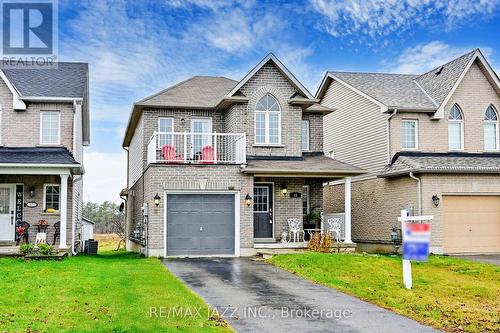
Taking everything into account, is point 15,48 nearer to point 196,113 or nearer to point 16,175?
point 16,175

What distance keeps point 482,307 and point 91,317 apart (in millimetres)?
7633

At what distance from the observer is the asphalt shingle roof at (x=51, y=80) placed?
77.4ft

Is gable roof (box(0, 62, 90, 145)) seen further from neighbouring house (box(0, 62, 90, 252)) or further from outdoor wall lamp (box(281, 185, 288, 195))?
outdoor wall lamp (box(281, 185, 288, 195))

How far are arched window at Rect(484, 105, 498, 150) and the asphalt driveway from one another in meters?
13.9

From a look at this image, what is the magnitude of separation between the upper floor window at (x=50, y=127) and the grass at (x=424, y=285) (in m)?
9.81

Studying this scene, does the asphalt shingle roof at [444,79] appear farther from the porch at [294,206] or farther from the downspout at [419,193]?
the porch at [294,206]

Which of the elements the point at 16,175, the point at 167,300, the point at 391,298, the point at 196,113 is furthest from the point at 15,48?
the point at 391,298

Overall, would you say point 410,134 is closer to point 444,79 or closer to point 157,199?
point 444,79

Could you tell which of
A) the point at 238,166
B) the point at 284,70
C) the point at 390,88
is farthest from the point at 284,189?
the point at 390,88

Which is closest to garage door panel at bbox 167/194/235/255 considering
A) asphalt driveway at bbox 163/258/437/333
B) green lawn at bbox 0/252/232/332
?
asphalt driveway at bbox 163/258/437/333

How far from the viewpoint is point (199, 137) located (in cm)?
2511

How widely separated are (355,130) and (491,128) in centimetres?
605

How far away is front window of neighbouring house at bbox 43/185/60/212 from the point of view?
23.2 meters

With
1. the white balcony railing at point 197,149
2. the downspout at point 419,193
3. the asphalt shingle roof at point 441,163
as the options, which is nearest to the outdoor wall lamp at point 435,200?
the downspout at point 419,193
